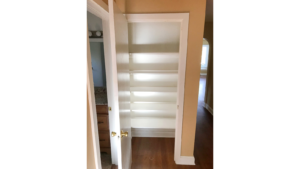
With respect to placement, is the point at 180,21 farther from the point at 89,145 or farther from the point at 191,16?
the point at 89,145

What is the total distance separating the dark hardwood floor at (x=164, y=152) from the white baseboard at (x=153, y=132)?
0.08 meters

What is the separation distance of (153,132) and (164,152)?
1.66 ft

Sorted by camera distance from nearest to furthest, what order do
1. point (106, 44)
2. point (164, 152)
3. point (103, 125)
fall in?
point (106, 44), point (103, 125), point (164, 152)

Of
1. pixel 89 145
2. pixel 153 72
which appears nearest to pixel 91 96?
pixel 89 145

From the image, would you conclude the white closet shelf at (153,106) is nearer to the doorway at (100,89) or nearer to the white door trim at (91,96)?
Result: the doorway at (100,89)

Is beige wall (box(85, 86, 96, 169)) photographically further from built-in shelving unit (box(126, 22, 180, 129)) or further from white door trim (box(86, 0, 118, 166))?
built-in shelving unit (box(126, 22, 180, 129))

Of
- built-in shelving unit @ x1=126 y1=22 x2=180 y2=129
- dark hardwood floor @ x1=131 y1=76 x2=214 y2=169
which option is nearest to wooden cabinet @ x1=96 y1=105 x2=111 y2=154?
dark hardwood floor @ x1=131 y1=76 x2=214 y2=169

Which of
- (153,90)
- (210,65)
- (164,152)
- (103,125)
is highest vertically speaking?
(210,65)

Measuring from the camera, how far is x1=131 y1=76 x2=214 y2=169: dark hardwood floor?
193cm

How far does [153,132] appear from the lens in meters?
2.66

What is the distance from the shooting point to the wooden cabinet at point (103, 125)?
183 centimetres

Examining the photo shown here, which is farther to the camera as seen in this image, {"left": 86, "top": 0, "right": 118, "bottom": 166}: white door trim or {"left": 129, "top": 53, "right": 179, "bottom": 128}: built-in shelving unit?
{"left": 129, "top": 53, "right": 179, "bottom": 128}: built-in shelving unit

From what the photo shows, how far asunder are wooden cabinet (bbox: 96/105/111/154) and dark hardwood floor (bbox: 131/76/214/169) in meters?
0.53
